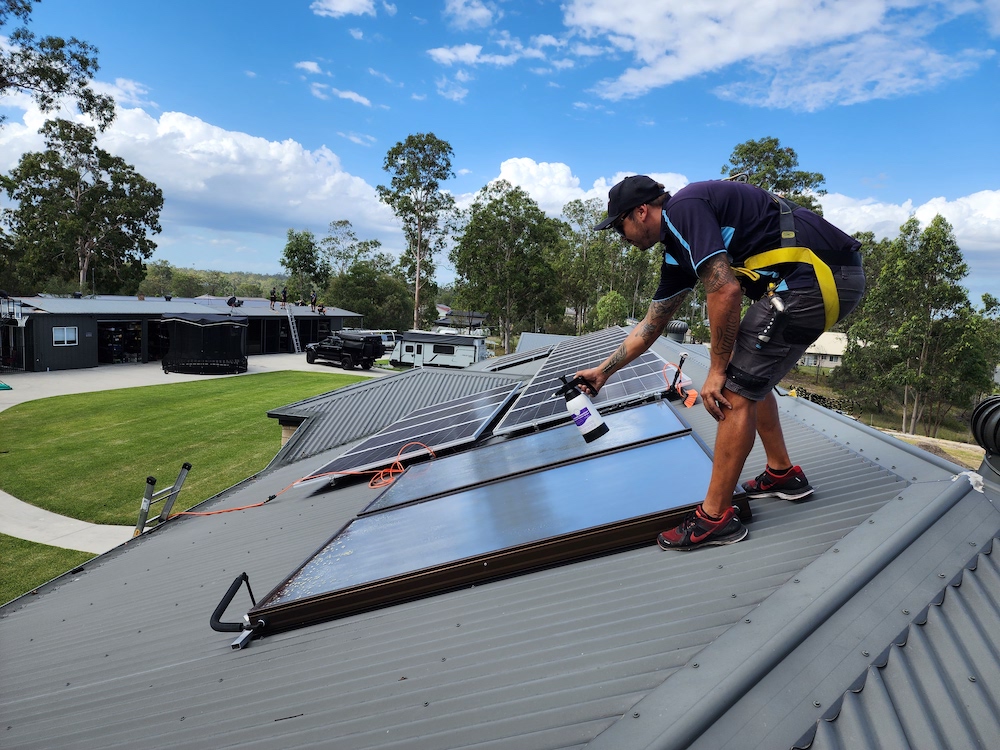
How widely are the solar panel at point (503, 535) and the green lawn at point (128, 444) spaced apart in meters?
11.6

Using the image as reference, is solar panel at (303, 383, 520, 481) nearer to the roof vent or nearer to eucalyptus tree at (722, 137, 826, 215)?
the roof vent

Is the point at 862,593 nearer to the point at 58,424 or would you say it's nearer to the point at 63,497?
the point at 63,497

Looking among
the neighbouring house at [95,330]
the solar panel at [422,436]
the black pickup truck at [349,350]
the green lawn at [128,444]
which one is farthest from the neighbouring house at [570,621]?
the neighbouring house at [95,330]

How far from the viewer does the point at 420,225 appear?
4694 centimetres

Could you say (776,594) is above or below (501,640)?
above

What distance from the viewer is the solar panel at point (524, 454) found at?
3.75m

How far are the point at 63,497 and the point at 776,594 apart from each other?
A: 15973mm

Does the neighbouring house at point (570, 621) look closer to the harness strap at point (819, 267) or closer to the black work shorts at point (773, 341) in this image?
the black work shorts at point (773, 341)

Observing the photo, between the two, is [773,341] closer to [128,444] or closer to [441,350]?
[128,444]

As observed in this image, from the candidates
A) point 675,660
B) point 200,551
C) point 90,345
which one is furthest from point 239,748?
point 90,345

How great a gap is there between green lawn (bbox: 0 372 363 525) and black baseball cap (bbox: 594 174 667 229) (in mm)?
13268

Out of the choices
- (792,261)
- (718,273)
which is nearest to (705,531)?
(718,273)

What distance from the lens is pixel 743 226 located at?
2551 millimetres

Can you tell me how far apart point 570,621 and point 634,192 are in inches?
76.9
